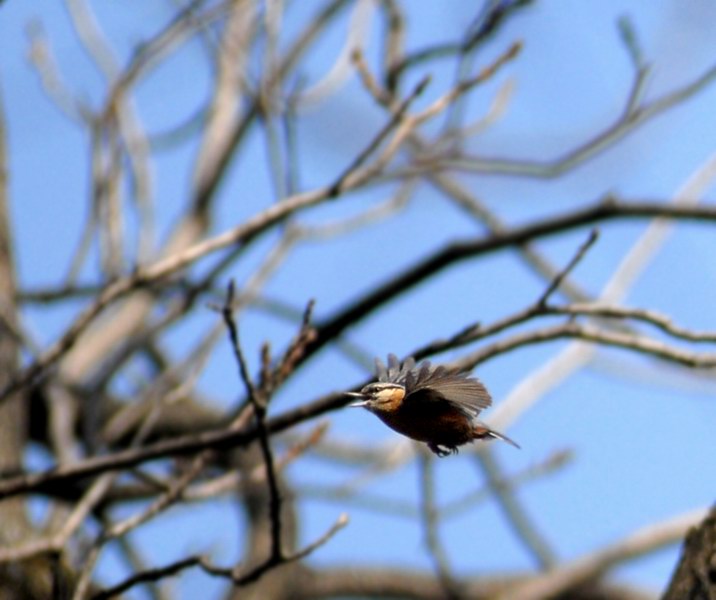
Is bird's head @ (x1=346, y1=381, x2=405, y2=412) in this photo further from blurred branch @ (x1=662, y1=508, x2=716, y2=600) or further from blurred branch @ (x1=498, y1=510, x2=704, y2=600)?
blurred branch @ (x1=498, y1=510, x2=704, y2=600)

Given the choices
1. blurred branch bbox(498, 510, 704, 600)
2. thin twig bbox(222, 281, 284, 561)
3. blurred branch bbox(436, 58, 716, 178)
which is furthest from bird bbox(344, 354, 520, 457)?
blurred branch bbox(498, 510, 704, 600)

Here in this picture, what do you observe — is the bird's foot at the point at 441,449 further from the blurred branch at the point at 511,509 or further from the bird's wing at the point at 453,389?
the blurred branch at the point at 511,509

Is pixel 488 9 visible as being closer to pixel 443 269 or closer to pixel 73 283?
pixel 443 269

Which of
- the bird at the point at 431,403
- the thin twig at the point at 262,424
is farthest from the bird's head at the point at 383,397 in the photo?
the thin twig at the point at 262,424

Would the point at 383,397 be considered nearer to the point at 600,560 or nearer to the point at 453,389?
the point at 453,389

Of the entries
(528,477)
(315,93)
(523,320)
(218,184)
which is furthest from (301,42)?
(523,320)

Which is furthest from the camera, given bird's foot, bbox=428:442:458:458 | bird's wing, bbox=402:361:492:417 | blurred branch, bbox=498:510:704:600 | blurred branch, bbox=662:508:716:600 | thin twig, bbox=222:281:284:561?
blurred branch, bbox=498:510:704:600
